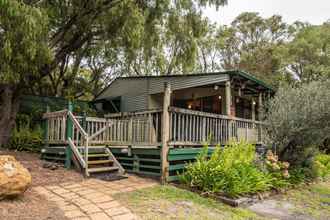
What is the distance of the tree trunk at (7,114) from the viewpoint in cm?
949

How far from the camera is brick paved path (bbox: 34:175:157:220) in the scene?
3.94 metres

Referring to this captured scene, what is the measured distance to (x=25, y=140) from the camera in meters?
9.89

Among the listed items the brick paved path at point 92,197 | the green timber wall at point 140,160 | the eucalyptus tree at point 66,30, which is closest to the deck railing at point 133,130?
the green timber wall at point 140,160

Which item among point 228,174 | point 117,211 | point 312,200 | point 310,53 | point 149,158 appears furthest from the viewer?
point 310,53

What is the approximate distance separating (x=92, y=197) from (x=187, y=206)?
1693mm

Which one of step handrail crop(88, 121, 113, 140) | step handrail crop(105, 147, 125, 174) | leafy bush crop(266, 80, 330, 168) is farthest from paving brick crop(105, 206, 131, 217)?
leafy bush crop(266, 80, 330, 168)

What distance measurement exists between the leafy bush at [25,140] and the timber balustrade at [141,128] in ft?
7.64

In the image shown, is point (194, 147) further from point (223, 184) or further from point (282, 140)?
point (282, 140)

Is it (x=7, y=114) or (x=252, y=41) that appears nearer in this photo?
(x=7, y=114)

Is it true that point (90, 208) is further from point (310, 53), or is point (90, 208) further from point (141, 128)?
point (310, 53)

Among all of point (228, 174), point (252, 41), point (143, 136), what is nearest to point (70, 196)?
point (143, 136)

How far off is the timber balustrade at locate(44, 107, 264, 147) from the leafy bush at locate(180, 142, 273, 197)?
89 cm

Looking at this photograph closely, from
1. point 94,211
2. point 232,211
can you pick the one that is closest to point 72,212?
point 94,211

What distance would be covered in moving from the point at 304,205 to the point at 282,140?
2586 mm
